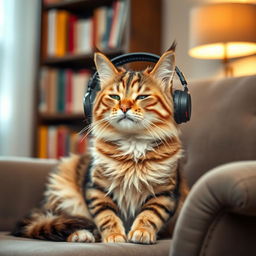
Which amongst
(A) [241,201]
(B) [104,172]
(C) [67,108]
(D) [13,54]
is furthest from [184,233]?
(D) [13,54]

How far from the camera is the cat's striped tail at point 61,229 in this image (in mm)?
1033

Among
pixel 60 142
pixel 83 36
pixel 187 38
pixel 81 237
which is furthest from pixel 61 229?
pixel 83 36

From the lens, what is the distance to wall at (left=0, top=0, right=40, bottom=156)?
2822 millimetres

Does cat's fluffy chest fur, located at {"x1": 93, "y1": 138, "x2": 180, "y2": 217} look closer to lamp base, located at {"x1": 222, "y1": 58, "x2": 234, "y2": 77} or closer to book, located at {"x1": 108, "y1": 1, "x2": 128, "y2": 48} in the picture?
lamp base, located at {"x1": 222, "y1": 58, "x2": 234, "y2": 77}

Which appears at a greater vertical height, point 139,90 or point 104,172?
point 139,90

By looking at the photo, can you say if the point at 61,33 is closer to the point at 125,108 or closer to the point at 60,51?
the point at 60,51

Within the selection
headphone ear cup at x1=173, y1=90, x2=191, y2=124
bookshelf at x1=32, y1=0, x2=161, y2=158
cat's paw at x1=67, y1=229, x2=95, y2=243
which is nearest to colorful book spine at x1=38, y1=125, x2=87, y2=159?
bookshelf at x1=32, y1=0, x2=161, y2=158

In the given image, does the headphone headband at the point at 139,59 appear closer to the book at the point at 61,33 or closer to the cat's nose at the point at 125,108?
the cat's nose at the point at 125,108

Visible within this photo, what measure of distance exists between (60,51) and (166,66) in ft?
6.83

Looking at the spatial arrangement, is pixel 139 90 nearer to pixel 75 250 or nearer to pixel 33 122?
pixel 75 250

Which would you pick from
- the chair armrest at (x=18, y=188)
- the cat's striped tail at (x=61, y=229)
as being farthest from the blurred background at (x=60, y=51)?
the cat's striped tail at (x=61, y=229)

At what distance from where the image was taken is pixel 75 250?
893 mm

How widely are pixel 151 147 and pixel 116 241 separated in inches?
7.9

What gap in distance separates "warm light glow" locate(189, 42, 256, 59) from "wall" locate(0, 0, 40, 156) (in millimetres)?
1131
